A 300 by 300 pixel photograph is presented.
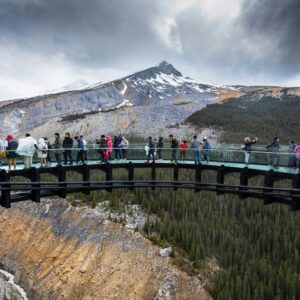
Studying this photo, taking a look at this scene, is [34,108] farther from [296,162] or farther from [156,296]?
[296,162]

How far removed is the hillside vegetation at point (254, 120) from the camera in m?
103

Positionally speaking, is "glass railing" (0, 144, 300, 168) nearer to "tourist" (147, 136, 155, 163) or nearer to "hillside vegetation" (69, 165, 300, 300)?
"tourist" (147, 136, 155, 163)

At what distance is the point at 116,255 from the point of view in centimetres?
4153

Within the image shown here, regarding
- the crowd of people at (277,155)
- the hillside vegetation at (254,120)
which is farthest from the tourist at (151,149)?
the hillside vegetation at (254,120)

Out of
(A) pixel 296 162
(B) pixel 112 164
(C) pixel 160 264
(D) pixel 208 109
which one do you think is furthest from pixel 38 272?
(D) pixel 208 109

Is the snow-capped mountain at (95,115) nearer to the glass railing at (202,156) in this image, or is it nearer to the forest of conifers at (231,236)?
the forest of conifers at (231,236)

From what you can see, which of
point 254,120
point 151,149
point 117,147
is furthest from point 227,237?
point 254,120

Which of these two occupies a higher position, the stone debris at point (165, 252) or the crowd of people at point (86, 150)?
the crowd of people at point (86, 150)

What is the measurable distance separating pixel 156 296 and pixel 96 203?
1526 cm

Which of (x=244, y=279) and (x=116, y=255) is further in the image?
(x=116, y=255)

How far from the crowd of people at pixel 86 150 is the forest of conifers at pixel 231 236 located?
16459 millimetres

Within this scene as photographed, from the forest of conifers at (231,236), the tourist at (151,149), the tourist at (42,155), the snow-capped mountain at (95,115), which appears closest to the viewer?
the tourist at (42,155)

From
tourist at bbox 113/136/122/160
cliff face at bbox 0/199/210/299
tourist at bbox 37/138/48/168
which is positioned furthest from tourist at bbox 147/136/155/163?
cliff face at bbox 0/199/210/299

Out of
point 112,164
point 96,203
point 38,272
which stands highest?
point 112,164
